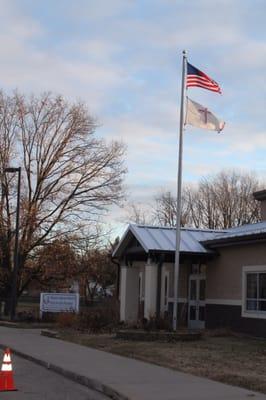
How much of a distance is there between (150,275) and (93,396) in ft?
50.8

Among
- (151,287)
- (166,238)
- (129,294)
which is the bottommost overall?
(129,294)

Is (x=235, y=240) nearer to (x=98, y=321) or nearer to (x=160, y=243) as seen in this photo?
(x=160, y=243)

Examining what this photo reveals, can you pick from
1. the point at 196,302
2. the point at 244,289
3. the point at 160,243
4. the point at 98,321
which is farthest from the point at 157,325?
the point at 196,302

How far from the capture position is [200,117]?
22.0m

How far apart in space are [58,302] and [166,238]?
339 inches

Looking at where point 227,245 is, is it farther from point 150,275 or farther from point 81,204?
point 81,204

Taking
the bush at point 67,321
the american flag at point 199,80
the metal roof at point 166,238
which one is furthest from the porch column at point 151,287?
the american flag at point 199,80

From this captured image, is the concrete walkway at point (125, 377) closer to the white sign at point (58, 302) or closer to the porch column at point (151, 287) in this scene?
the porch column at point (151, 287)

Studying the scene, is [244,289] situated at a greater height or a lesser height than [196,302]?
greater

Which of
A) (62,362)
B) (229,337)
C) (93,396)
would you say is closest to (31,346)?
(62,362)

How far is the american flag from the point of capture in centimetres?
2209

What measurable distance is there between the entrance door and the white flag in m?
8.21

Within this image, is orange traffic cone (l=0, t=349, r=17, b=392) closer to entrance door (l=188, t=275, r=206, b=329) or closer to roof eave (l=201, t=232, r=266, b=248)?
roof eave (l=201, t=232, r=266, b=248)

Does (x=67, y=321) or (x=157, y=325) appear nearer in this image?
(x=157, y=325)
